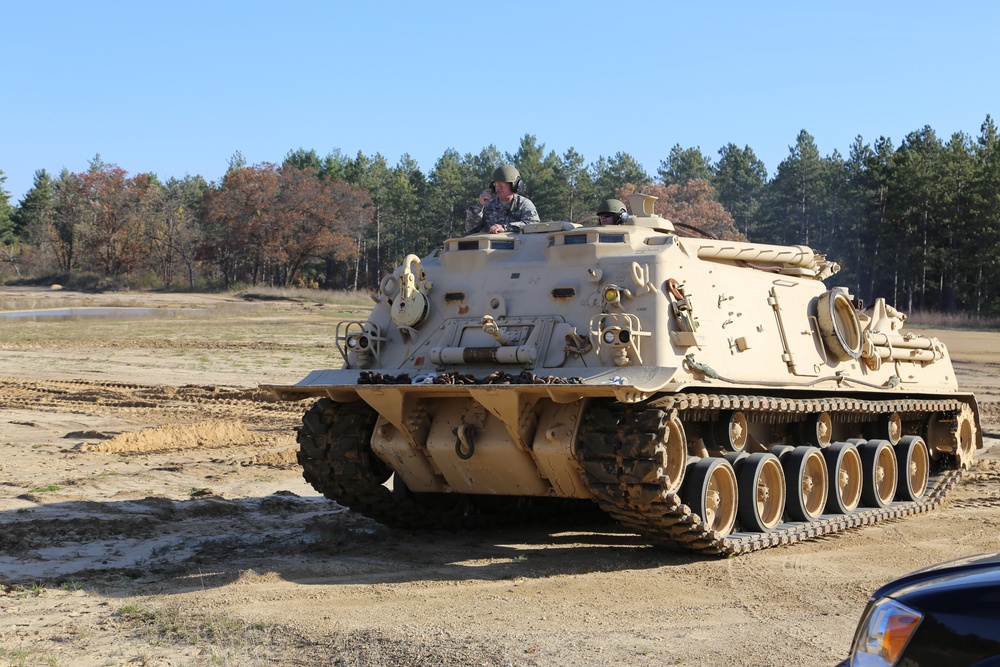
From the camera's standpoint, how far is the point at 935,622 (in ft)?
12.5

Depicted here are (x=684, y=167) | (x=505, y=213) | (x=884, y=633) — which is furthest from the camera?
(x=684, y=167)

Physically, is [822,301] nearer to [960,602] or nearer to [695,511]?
[695,511]

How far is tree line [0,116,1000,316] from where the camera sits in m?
50.3

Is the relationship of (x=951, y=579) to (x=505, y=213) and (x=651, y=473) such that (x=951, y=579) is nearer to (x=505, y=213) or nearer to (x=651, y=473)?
(x=651, y=473)

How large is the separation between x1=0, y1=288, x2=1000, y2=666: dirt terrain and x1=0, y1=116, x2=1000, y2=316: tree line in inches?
1396

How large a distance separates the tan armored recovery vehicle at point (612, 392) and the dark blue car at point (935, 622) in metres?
4.81

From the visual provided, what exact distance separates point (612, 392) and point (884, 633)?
4.94 metres

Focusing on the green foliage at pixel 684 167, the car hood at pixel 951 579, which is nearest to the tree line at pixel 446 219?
the green foliage at pixel 684 167

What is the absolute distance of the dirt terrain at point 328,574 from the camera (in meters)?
7.04

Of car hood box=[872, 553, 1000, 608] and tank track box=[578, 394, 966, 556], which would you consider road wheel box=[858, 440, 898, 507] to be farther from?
car hood box=[872, 553, 1000, 608]

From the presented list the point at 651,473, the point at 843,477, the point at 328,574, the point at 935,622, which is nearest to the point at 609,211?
the point at 843,477

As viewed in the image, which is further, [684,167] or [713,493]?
[684,167]

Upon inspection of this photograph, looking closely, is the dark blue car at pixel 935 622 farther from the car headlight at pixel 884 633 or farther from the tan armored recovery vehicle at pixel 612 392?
the tan armored recovery vehicle at pixel 612 392

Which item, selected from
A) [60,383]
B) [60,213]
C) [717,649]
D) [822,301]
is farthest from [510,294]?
[60,213]
